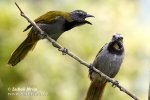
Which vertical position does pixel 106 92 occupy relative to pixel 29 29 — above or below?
below

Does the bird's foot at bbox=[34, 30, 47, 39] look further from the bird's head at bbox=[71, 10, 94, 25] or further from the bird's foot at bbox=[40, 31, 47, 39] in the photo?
the bird's head at bbox=[71, 10, 94, 25]

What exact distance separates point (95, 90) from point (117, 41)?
0.91 feet

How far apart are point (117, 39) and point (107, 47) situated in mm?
135

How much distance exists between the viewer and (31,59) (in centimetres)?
293

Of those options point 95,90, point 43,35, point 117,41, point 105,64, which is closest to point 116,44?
point 117,41

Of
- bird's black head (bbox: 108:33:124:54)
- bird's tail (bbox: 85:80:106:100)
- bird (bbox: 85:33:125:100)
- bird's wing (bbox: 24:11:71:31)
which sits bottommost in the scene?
bird's tail (bbox: 85:80:106:100)

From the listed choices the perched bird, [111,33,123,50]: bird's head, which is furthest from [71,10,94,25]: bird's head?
[111,33,123,50]: bird's head

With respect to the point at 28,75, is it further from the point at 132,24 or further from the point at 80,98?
the point at 132,24

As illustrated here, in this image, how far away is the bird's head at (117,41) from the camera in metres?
2.70

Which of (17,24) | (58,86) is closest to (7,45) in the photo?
(17,24)

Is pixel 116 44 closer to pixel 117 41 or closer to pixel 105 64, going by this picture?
pixel 117 41

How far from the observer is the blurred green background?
2.88 meters

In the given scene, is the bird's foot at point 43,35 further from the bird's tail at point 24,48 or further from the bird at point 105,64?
the bird at point 105,64

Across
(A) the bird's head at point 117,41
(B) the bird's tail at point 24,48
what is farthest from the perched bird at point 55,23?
(A) the bird's head at point 117,41
